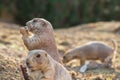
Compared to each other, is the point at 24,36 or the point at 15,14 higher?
the point at 24,36

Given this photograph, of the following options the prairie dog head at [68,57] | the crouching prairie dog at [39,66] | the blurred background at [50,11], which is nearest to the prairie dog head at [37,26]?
the crouching prairie dog at [39,66]

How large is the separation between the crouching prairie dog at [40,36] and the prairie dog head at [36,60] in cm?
145

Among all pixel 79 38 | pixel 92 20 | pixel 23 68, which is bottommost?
pixel 92 20

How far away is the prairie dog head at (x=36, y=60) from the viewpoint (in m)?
5.77

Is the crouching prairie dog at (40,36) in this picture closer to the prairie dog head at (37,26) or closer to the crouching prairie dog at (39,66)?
the prairie dog head at (37,26)

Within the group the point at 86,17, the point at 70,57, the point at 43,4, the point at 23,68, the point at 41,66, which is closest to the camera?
the point at 41,66

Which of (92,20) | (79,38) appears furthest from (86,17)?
(79,38)

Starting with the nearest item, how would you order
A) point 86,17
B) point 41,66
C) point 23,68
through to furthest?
point 41,66 → point 23,68 → point 86,17

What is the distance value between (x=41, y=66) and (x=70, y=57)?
5517mm

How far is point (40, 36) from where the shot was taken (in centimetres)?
751

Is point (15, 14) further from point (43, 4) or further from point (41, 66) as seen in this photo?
point (41, 66)

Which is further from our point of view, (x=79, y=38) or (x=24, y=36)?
(x=79, y=38)

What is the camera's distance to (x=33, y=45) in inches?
291

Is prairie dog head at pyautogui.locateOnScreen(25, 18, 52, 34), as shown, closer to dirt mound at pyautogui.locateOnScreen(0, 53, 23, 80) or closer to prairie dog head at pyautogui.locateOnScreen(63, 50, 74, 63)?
dirt mound at pyautogui.locateOnScreen(0, 53, 23, 80)
